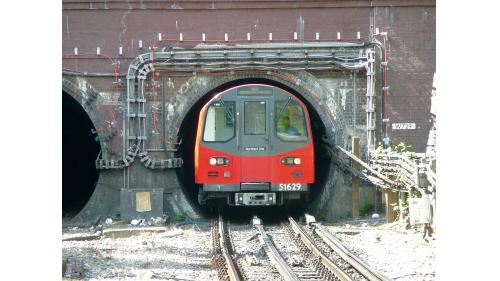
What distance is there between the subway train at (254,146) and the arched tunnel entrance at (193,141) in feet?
5.01

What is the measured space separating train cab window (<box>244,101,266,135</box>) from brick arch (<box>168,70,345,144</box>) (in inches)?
49.8

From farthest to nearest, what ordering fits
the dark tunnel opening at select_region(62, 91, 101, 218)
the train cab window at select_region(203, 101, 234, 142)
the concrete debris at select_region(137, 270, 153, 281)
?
1. the dark tunnel opening at select_region(62, 91, 101, 218)
2. the train cab window at select_region(203, 101, 234, 142)
3. the concrete debris at select_region(137, 270, 153, 281)

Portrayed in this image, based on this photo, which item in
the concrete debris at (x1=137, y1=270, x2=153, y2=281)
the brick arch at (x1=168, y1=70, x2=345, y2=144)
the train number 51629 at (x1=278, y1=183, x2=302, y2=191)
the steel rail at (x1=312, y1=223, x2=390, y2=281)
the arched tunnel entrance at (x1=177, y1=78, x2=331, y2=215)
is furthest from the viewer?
the arched tunnel entrance at (x1=177, y1=78, x2=331, y2=215)

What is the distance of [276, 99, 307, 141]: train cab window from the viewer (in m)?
13.7

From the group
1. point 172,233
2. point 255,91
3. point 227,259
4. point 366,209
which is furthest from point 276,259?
point 366,209

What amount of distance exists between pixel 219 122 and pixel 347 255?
15.5 ft

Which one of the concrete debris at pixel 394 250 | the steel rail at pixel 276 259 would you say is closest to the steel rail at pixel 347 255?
the concrete debris at pixel 394 250

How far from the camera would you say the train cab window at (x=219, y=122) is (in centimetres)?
1370

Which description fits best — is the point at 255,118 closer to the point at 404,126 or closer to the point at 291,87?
the point at 291,87

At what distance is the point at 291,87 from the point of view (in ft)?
48.9

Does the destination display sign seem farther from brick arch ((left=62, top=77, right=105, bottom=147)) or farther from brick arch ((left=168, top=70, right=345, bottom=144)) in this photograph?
brick arch ((left=62, top=77, right=105, bottom=147))

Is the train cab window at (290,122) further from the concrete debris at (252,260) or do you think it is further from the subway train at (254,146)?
the concrete debris at (252,260)

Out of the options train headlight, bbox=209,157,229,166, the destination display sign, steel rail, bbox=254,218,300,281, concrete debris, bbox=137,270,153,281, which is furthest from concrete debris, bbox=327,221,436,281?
the destination display sign
